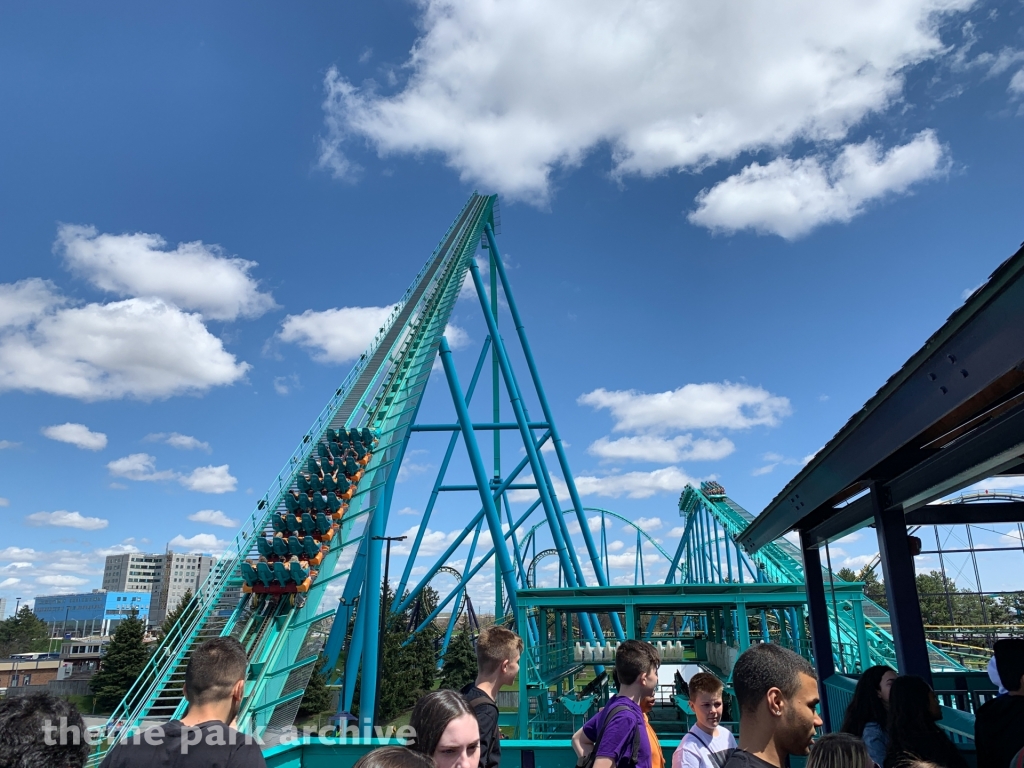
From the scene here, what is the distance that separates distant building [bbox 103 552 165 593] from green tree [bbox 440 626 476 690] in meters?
126

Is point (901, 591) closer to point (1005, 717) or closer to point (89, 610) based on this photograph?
point (1005, 717)

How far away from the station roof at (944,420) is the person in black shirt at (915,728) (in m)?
1.03

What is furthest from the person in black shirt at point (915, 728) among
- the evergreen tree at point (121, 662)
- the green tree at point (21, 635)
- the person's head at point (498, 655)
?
the green tree at point (21, 635)

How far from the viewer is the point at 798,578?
19.0 meters

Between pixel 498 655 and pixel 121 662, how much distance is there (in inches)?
1100

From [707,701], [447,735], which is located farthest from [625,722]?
[447,735]

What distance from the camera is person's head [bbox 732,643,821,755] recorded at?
5.97ft

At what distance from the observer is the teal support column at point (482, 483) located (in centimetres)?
1605

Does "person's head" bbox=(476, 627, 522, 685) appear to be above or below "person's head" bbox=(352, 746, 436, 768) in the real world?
above

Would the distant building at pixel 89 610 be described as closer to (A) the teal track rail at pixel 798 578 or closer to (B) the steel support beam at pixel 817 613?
(A) the teal track rail at pixel 798 578

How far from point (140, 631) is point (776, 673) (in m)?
29.4

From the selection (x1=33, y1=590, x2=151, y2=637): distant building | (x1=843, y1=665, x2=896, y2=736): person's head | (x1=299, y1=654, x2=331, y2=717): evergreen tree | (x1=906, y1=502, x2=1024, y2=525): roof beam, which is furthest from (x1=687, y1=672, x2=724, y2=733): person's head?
(x1=33, y1=590, x2=151, y2=637): distant building

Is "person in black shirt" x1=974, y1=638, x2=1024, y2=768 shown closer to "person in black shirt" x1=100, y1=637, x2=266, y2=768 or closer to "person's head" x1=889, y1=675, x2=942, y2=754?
"person's head" x1=889, y1=675, x2=942, y2=754

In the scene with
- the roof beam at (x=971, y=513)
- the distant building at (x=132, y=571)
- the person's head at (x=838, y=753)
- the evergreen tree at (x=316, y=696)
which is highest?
the distant building at (x=132, y=571)
